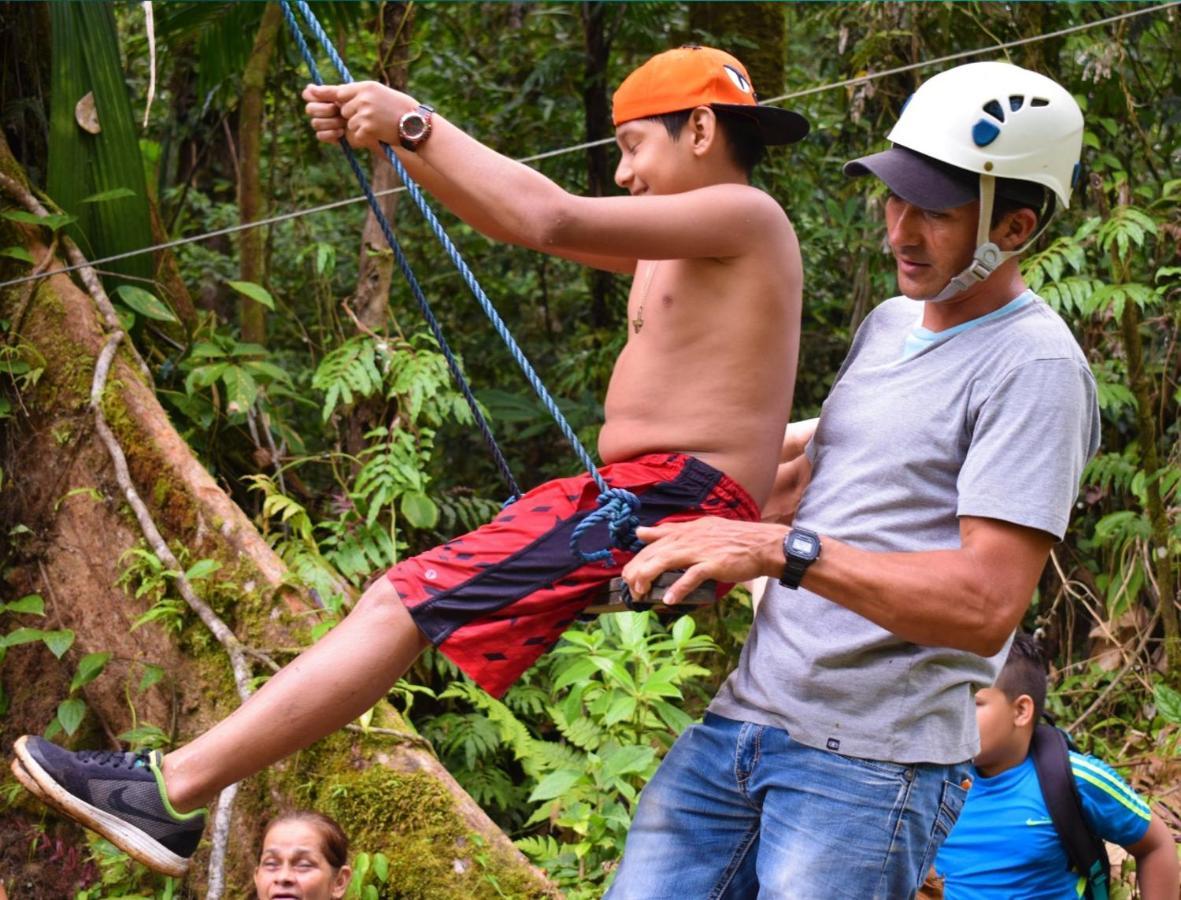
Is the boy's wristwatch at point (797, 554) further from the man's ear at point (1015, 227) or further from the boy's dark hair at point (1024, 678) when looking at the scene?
the boy's dark hair at point (1024, 678)

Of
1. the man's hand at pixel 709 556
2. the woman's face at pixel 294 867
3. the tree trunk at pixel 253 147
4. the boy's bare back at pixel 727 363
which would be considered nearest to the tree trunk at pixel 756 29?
the tree trunk at pixel 253 147

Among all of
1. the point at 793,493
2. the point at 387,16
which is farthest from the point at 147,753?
the point at 387,16

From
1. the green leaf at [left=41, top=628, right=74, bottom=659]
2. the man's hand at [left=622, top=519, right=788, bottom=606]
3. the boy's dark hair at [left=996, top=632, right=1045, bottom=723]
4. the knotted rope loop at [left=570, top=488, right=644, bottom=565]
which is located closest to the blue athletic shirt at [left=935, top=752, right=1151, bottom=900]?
the boy's dark hair at [left=996, top=632, right=1045, bottom=723]

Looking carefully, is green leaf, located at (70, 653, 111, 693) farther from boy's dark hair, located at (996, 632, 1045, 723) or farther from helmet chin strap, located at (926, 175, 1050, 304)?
helmet chin strap, located at (926, 175, 1050, 304)

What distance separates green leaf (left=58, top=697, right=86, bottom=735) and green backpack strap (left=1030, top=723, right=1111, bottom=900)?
279cm

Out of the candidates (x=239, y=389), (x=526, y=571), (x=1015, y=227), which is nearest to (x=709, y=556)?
(x=526, y=571)

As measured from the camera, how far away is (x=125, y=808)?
2244 mm

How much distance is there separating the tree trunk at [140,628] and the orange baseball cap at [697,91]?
6.44ft

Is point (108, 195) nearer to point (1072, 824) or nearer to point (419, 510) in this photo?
point (419, 510)

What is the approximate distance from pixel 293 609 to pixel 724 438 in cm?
198

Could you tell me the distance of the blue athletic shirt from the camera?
10.6 feet

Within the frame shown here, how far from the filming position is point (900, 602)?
1.89 m

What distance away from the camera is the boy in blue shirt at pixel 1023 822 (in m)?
3.24

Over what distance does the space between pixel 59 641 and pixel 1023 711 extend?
2.79m
